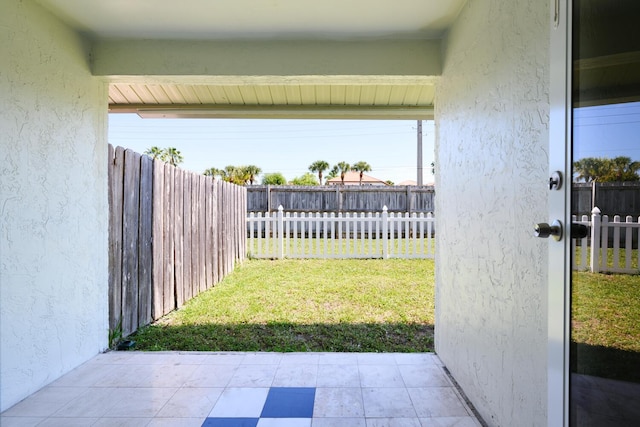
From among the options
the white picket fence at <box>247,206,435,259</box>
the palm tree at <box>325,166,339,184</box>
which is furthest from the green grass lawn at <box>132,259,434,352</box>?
the palm tree at <box>325,166,339,184</box>

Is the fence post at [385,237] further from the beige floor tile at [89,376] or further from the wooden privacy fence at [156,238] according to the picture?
the beige floor tile at [89,376]

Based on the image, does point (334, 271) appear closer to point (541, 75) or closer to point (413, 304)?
point (413, 304)

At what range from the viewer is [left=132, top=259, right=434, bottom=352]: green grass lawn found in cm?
314

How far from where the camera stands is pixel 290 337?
10.7 feet

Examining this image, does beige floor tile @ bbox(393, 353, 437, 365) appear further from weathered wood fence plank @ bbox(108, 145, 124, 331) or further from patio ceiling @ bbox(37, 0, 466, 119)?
weathered wood fence plank @ bbox(108, 145, 124, 331)

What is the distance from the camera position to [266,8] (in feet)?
7.50

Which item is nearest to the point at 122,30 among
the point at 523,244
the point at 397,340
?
the point at 523,244

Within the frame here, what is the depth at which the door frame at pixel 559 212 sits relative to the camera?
3.96 ft

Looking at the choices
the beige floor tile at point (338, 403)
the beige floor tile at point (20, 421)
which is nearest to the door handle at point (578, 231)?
the beige floor tile at point (338, 403)

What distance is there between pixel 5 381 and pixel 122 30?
2391mm

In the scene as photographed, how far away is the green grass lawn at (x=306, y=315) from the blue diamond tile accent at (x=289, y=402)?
70 cm

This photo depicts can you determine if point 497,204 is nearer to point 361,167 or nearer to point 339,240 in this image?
point 339,240

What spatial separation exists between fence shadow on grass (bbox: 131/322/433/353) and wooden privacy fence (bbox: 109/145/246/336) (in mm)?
356

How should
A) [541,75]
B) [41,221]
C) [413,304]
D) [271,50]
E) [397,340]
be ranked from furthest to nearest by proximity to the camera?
1. [413,304]
2. [397,340]
3. [271,50]
4. [41,221]
5. [541,75]
